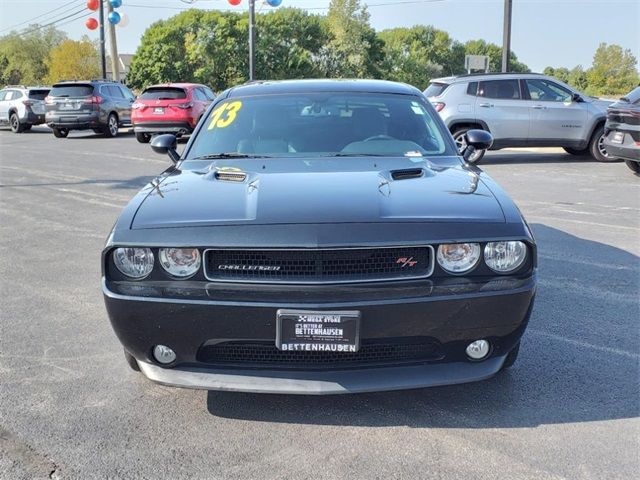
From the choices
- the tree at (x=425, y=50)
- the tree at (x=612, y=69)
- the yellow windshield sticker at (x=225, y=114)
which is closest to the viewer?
the yellow windshield sticker at (x=225, y=114)

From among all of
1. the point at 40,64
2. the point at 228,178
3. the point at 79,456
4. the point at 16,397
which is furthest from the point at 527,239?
the point at 40,64

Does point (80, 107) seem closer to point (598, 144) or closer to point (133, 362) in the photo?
point (598, 144)

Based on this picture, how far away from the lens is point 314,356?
2.90 metres

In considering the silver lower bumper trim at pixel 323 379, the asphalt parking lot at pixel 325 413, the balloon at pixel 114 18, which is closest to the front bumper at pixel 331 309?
the silver lower bumper trim at pixel 323 379

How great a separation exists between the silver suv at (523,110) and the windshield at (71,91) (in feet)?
40.4

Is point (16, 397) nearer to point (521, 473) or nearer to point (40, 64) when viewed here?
point (521, 473)

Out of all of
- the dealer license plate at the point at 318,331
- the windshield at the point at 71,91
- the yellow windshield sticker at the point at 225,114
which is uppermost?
the windshield at the point at 71,91

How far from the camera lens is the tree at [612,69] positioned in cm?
6166

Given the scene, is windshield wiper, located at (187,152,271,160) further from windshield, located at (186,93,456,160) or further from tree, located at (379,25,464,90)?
tree, located at (379,25,464,90)

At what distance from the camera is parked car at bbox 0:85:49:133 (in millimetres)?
23875

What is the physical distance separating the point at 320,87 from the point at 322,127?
0.54m

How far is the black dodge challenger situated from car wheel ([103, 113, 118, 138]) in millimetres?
19660

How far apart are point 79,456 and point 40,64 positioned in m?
80.9

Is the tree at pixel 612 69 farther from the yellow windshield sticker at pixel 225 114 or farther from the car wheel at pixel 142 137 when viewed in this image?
the yellow windshield sticker at pixel 225 114
